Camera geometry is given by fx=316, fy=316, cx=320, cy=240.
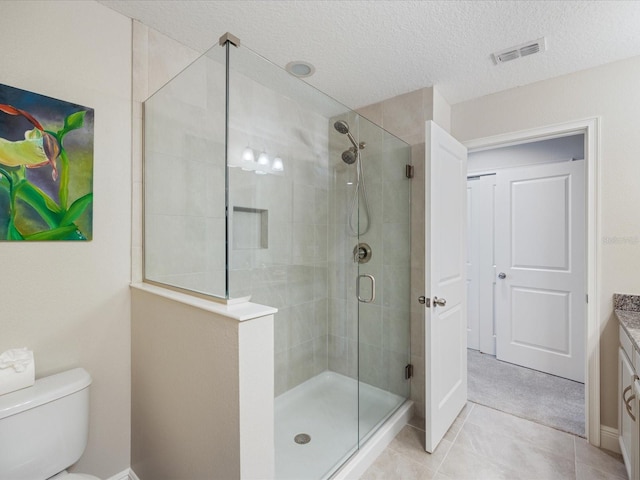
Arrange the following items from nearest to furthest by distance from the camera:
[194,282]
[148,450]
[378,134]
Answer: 1. [194,282]
2. [148,450]
3. [378,134]

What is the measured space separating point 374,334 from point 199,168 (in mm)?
1614

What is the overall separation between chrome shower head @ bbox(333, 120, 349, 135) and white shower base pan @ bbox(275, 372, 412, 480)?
5.77 feet

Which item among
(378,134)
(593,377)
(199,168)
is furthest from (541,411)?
(199,168)

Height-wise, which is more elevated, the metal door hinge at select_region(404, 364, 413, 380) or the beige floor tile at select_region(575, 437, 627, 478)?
the metal door hinge at select_region(404, 364, 413, 380)

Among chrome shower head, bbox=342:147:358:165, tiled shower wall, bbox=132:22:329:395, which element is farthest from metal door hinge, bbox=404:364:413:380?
chrome shower head, bbox=342:147:358:165

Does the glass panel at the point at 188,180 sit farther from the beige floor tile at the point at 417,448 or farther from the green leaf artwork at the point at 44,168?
the beige floor tile at the point at 417,448

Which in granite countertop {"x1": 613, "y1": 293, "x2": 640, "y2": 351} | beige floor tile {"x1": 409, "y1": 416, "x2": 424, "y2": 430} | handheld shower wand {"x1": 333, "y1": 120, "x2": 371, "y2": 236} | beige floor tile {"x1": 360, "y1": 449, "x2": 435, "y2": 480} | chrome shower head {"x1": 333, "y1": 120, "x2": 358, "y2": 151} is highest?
chrome shower head {"x1": 333, "y1": 120, "x2": 358, "y2": 151}

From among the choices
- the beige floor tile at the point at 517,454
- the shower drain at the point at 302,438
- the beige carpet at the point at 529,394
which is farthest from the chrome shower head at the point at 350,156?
the beige carpet at the point at 529,394

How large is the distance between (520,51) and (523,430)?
2404 millimetres

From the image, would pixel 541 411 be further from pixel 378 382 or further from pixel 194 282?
pixel 194 282

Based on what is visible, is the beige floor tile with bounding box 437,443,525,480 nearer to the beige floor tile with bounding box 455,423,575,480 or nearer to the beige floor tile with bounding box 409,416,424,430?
the beige floor tile with bounding box 455,423,575,480

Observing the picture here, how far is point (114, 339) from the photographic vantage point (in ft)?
5.21

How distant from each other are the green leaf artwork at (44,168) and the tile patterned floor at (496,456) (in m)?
2.00

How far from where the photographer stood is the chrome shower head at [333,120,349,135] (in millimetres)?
2152
